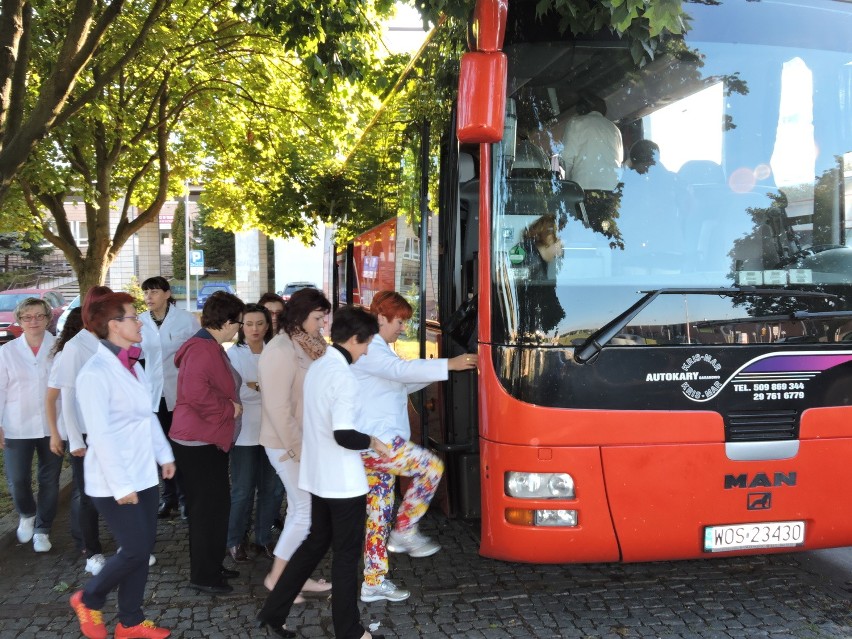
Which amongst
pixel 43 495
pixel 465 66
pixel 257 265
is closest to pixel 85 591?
pixel 43 495

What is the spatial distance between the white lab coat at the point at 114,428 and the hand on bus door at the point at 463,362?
1.61m

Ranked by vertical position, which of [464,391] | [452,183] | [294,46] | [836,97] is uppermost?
[294,46]

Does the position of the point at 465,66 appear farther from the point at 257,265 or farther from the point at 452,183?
the point at 257,265

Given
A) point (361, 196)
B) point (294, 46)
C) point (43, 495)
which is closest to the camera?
point (43, 495)

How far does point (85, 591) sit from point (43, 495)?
198cm

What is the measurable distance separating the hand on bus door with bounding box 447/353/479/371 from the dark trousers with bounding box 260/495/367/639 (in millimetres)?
853

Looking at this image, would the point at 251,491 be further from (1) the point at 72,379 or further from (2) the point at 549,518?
(2) the point at 549,518

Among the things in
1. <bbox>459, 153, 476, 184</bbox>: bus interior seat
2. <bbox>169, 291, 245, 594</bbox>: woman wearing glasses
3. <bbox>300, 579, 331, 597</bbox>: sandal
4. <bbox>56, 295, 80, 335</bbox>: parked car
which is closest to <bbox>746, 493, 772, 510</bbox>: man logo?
<bbox>459, 153, 476, 184</bbox>: bus interior seat

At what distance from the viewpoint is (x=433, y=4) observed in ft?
14.5

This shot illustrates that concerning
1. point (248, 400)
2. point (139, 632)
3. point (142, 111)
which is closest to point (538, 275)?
point (248, 400)

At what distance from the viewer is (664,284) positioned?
376cm

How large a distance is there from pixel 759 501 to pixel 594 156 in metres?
1.90

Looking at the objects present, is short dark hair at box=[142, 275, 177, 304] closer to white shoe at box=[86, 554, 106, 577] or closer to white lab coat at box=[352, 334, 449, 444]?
white shoe at box=[86, 554, 106, 577]

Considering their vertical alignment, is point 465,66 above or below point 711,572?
above
